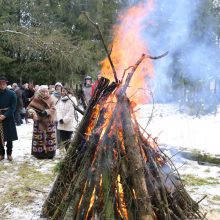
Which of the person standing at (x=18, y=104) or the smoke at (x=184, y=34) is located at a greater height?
the smoke at (x=184, y=34)

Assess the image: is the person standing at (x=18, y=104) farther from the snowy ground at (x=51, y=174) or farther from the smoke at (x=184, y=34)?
the smoke at (x=184, y=34)

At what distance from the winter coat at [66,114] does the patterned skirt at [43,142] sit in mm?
247

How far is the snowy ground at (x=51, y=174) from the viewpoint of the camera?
552 centimetres

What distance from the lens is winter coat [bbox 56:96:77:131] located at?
886cm

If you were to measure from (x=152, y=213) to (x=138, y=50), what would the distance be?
2.28 m

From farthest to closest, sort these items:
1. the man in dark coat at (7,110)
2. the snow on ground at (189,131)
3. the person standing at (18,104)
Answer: the person standing at (18,104) → the snow on ground at (189,131) → the man in dark coat at (7,110)

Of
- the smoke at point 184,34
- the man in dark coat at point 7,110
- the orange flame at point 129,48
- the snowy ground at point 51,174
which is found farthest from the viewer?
the man in dark coat at point 7,110

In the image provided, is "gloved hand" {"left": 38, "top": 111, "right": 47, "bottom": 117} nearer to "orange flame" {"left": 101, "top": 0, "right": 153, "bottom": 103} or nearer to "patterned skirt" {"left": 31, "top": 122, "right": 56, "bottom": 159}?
"patterned skirt" {"left": 31, "top": 122, "right": 56, "bottom": 159}

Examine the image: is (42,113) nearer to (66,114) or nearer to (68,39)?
(66,114)

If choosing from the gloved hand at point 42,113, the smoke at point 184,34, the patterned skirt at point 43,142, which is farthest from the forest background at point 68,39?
the patterned skirt at point 43,142

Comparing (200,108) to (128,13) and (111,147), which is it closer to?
(128,13)

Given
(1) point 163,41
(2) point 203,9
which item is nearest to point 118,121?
(1) point 163,41

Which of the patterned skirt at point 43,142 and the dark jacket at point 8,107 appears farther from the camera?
the patterned skirt at point 43,142

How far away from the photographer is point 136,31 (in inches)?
215
